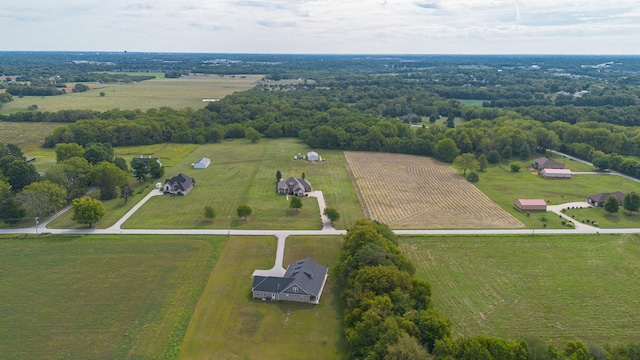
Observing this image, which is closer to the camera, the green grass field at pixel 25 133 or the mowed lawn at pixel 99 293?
the mowed lawn at pixel 99 293

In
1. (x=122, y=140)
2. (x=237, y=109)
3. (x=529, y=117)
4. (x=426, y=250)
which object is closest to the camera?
(x=426, y=250)

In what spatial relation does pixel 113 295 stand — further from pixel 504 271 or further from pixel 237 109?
pixel 237 109

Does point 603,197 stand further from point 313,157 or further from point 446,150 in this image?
point 313,157

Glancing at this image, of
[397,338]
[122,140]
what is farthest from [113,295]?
[122,140]

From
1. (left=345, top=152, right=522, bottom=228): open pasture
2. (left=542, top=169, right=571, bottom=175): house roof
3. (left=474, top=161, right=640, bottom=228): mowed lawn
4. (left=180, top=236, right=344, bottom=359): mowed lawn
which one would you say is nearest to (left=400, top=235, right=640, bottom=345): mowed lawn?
(left=345, top=152, right=522, bottom=228): open pasture

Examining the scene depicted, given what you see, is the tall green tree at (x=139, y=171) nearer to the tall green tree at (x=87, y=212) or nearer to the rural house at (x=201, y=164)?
the rural house at (x=201, y=164)

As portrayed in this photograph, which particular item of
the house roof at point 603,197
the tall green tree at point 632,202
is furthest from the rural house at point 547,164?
the tall green tree at point 632,202

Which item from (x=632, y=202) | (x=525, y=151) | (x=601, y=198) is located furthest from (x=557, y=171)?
(x=632, y=202)
